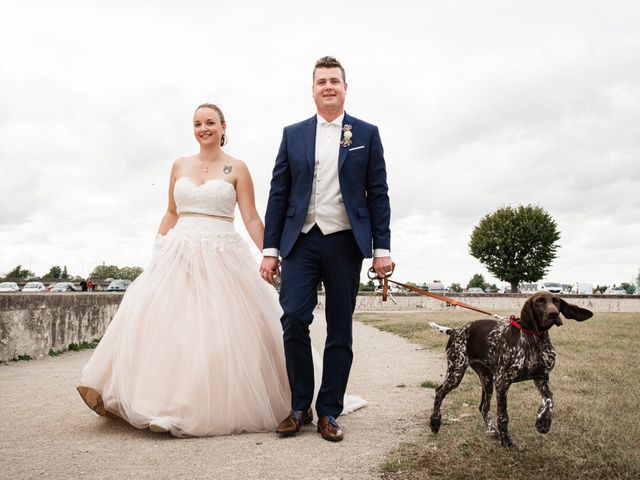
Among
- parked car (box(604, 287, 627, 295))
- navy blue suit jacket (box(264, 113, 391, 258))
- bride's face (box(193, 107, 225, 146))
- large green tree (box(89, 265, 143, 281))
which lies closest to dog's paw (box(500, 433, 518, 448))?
navy blue suit jacket (box(264, 113, 391, 258))

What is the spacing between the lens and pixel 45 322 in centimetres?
1102

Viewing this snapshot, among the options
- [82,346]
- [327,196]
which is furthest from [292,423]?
[82,346]

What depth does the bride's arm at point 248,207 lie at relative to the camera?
5742mm

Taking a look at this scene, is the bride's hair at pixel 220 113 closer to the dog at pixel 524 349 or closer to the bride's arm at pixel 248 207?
the bride's arm at pixel 248 207

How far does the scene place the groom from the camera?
4.68 m

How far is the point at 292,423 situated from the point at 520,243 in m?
67.2

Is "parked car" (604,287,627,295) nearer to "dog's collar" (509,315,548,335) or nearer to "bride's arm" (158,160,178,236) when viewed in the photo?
"bride's arm" (158,160,178,236)

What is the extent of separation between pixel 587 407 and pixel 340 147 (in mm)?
3335

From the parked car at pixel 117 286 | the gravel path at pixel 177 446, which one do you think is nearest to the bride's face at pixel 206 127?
the gravel path at pixel 177 446

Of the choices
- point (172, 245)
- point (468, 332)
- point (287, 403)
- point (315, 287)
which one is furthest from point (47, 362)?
point (468, 332)

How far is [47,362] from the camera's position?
33.7 feet

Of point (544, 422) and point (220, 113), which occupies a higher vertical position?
point (220, 113)

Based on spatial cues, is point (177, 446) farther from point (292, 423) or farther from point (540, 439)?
point (540, 439)

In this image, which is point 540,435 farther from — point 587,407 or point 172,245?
point 172,245
